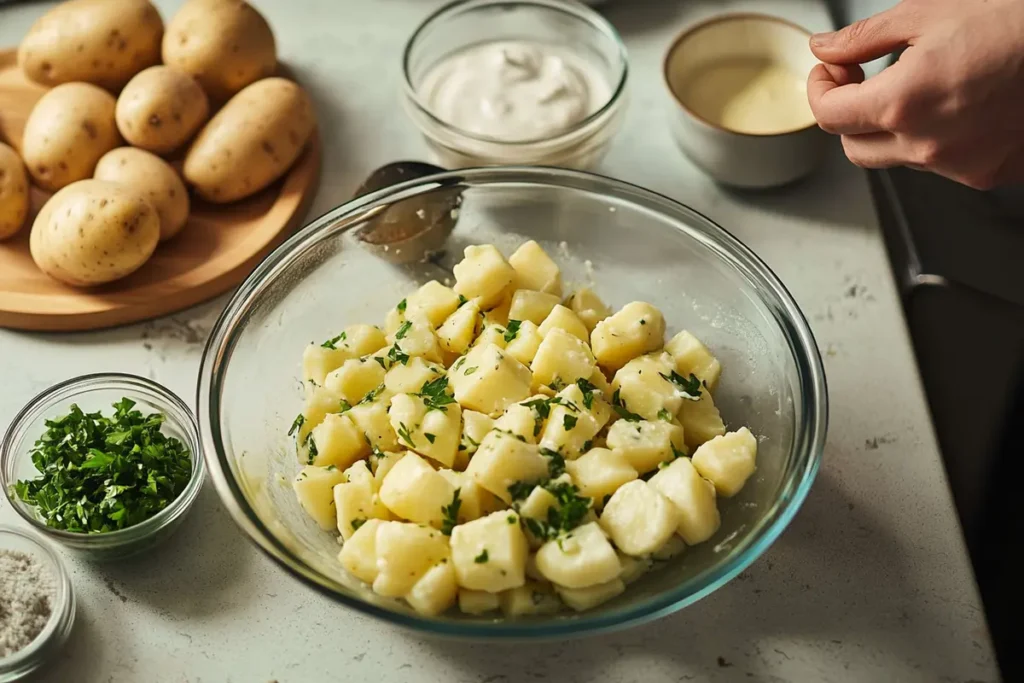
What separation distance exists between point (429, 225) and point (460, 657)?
0.65 m

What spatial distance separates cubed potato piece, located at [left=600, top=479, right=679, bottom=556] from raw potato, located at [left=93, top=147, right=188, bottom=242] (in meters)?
0.91

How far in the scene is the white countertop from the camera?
47.9 inches

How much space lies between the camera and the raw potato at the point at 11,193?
1.58 metres

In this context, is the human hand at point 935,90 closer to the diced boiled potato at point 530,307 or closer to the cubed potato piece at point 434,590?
the diced boiled potato at point 530,307

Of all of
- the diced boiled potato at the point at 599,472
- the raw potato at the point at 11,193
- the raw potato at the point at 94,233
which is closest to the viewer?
the diced boiled potato at the point at 599,472

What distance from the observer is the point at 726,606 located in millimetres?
1263

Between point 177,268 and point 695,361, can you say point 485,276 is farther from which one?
point 177,268

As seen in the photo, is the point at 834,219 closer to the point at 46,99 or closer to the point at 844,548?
the point at 844,548

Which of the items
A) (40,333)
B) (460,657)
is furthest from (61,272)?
(460,657)

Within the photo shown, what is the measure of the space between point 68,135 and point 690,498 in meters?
1.20

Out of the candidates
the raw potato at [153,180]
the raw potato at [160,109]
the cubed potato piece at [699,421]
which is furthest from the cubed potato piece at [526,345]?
the raw potato at [160,109]

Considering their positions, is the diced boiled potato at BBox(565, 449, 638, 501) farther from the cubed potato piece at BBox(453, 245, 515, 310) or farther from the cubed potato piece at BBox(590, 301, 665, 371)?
the cubed potato piece at BBox(453, 245, 515, 310)

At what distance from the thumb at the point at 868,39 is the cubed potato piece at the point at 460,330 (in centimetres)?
56

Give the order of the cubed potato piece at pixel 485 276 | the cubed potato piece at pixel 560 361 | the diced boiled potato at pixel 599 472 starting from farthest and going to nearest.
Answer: the cubed potato piece at pixel 485 276 < the cubed potato piece at pixel 560 361 < the diced boiled potato at pixel 599 472
